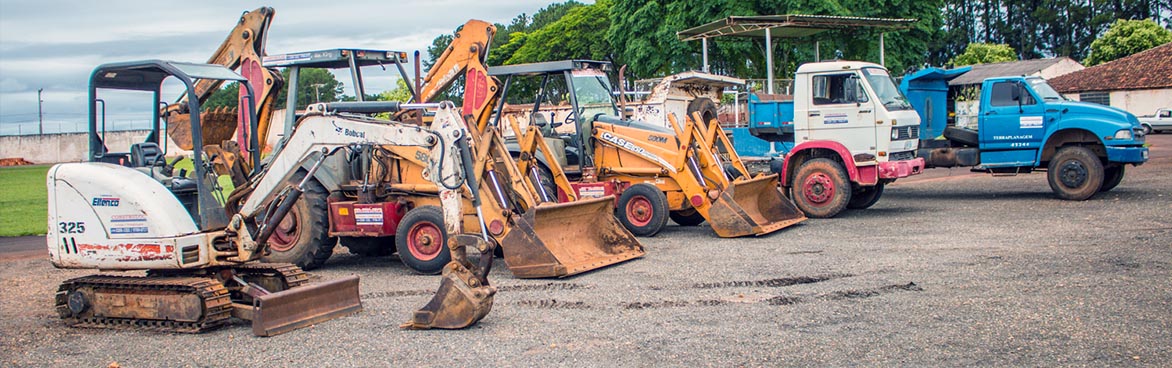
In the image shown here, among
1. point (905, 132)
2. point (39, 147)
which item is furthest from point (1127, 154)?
point (39, 147)

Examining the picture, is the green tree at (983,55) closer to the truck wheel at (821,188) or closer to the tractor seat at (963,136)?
the tractor seat at (963,136)

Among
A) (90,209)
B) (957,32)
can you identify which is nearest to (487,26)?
(90,209)

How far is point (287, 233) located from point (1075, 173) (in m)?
12.5

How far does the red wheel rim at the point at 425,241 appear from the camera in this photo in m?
10.8

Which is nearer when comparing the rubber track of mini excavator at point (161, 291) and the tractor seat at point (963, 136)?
the rubber track of mini excavator at point (161, 291)

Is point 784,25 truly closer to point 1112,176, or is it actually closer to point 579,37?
point 1112,176

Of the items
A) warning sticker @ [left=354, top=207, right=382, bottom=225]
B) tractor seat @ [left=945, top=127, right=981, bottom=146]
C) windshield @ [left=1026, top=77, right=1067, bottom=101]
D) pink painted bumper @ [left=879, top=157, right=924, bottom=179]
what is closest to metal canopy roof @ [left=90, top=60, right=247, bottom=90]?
warning sticker @ [left=354, top=207, right=382, bottom=225]

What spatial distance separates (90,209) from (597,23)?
44.5m

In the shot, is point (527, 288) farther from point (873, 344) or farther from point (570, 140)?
point (570, 140)

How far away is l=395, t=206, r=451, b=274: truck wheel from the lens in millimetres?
10758

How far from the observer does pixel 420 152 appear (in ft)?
37.1

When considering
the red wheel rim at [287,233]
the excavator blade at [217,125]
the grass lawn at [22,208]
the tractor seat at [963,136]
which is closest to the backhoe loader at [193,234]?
the red wheel rim at [287,233]

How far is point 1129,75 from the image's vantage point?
47344 millimetres

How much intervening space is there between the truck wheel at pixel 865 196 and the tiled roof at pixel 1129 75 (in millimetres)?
35275
